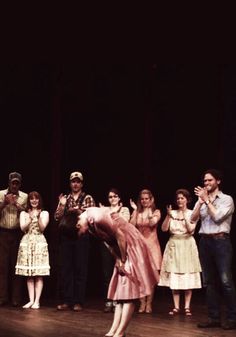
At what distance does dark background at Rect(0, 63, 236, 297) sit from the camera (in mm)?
9047

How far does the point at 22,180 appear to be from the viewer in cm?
907

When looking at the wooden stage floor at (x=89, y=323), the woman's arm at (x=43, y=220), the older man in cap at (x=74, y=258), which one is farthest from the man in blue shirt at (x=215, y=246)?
the woman's arm at (x=43, y=220)

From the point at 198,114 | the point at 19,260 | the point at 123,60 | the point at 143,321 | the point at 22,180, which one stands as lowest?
the point at 143,321

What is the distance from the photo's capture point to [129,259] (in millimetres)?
5680

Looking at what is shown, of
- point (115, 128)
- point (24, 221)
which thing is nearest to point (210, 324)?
point (24, 221)

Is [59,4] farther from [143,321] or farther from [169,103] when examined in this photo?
[143,321]

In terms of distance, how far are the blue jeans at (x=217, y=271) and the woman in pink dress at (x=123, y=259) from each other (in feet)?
3.11

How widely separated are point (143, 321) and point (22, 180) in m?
2.78

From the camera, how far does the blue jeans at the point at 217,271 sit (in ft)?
21.3

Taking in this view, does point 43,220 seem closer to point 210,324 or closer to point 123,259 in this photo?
point 210,324

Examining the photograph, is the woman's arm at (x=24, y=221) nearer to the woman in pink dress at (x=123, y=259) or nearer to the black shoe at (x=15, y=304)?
the black shoe at (x=15, y=304)

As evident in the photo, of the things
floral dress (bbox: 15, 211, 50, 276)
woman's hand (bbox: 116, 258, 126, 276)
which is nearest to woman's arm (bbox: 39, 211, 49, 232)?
floral dress (bbox: 15, 211, 50, 276)

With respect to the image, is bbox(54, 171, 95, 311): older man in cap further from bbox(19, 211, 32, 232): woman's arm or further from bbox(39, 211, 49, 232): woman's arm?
bbox(19, 211, 32, 232): woman's arm

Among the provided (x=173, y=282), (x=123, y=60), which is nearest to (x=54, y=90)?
(x=123, y=60)
